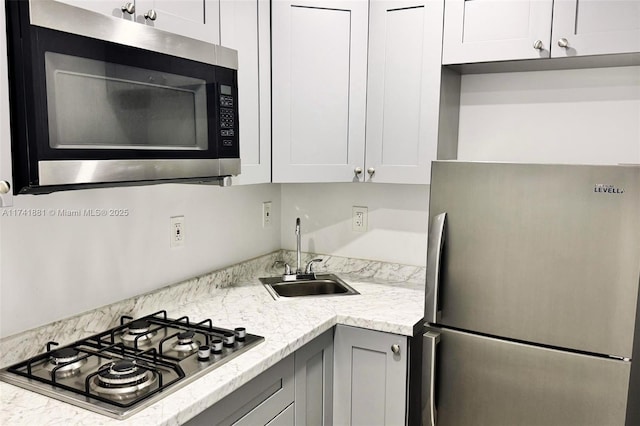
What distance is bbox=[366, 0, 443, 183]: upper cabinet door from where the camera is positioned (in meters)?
2.03

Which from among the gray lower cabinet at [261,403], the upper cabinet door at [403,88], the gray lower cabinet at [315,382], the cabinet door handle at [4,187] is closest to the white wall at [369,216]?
the upper cabinet door at [403,88]

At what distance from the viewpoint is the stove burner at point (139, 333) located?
1634 millimetres

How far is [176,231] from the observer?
2070 millimetres

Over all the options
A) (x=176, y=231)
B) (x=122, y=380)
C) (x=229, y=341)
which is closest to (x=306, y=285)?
(x=176, y=231)

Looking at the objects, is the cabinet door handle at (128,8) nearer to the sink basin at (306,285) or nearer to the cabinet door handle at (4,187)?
the cabinet door handle at (4,187)

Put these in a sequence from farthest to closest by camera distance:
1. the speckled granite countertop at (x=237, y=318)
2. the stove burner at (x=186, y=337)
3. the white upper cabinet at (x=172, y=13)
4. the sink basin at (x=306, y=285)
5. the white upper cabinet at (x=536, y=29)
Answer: the sink basin at (x=306, y=285), the white upper cabinet at (x=536, y=29), the stove burner at (x=186, y=337), the white upper cabinet at (x=172, y=13), the speckled granite countertop at (x=237, y=318)

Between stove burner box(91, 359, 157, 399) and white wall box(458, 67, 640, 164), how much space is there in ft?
5.17

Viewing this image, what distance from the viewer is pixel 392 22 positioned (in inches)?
81.9

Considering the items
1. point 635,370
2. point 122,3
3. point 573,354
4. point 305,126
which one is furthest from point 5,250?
point 635,370

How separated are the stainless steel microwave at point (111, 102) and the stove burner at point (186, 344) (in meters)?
0.48

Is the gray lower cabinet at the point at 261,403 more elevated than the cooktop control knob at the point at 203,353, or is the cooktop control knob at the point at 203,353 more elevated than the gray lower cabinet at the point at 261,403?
the cooktop control knob at the point at 203,353

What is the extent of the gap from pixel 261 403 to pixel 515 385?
0.84m

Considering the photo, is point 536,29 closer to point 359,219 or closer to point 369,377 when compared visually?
point 359,219

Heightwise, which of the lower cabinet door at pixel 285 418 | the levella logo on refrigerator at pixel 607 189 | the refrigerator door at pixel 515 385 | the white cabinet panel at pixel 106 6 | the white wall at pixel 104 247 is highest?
the white cabinet panel at pixel 106 6
